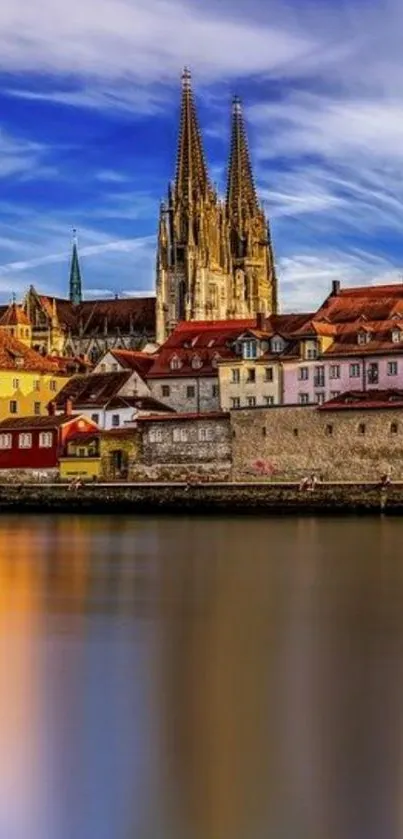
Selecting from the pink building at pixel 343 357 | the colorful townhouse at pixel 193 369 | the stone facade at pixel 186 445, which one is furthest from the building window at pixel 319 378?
the stone facade at pixel 186 445

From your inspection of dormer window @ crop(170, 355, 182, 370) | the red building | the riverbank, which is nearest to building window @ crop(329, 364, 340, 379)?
dormer window @ crop(170, 355, 182, 370)

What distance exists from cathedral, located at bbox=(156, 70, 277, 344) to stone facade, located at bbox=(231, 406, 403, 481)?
2276 inches

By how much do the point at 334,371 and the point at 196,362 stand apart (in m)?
8.44

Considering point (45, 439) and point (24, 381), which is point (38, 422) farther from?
point (24, 381)

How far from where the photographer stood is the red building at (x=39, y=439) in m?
63.4

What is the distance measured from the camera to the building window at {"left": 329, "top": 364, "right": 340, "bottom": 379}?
63.4m

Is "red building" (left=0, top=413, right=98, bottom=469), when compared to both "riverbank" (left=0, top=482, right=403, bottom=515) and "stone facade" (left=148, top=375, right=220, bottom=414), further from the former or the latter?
"stone facade" (left=148, top=375, right=220, bottom=414)

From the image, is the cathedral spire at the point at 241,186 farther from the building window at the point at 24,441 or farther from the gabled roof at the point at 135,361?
the building window at the point at 24,441

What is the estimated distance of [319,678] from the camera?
19.4 m

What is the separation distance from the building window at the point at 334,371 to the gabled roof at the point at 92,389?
34.9 feet

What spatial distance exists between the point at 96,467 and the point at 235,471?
21.1 feet

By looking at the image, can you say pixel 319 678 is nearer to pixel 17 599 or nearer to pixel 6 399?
pixel 17 599

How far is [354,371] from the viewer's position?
6334cm

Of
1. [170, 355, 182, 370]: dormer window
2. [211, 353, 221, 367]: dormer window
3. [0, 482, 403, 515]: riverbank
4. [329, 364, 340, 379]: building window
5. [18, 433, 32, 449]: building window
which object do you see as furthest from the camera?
[170, 355, 182, 370]: dormer window
